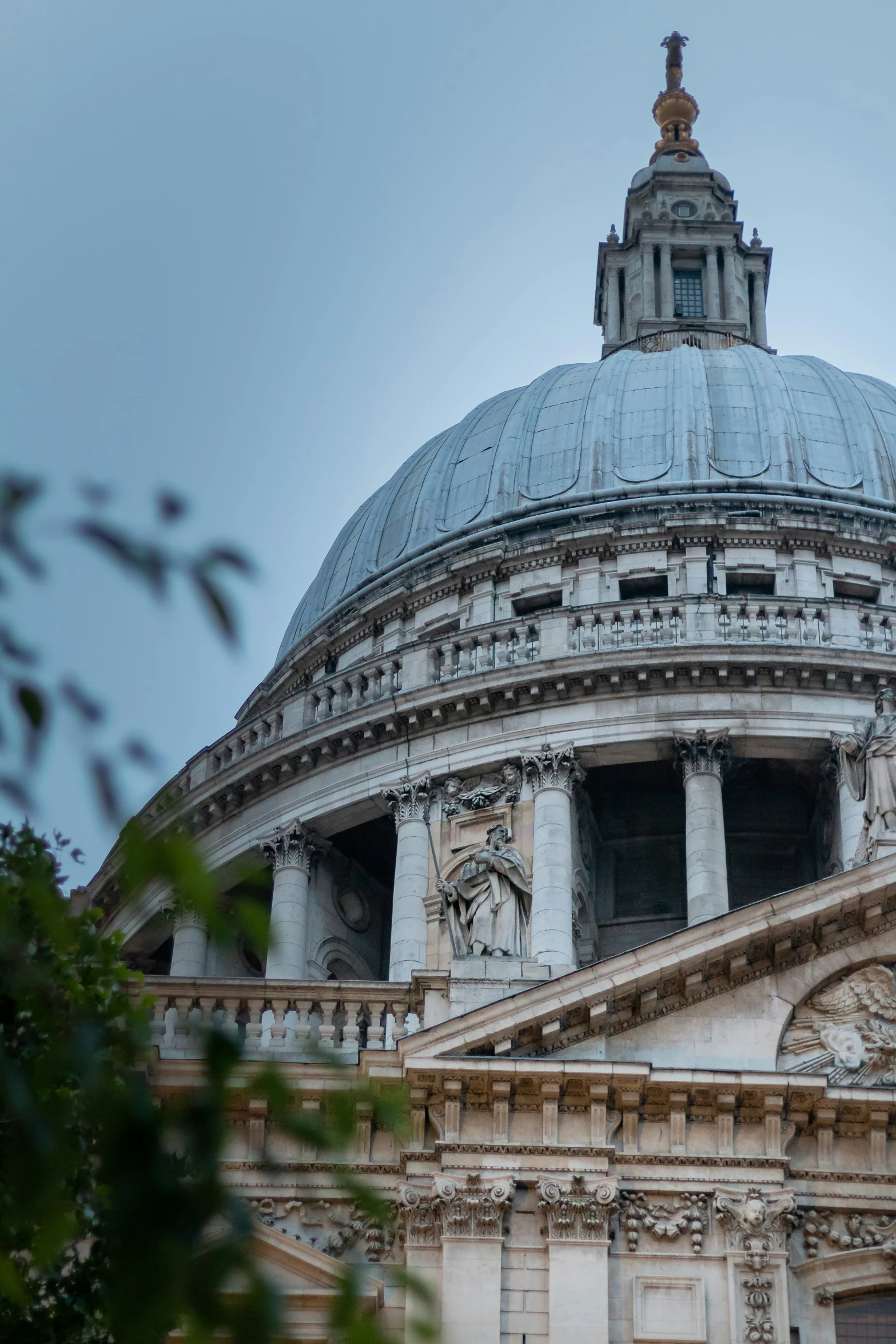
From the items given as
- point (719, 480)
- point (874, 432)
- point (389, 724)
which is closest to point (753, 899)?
point (389, 724)

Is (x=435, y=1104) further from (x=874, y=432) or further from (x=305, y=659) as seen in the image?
(x=874, y=432)

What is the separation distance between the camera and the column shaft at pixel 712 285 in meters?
58.2

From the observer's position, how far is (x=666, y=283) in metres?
59.3

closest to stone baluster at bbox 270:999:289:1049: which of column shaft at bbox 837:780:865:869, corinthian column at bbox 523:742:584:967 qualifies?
corinthian column at bbox 523:742:584:967

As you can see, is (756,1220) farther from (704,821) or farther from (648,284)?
(648,284)

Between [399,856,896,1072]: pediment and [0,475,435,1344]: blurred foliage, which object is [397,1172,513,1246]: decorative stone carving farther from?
[0,475,435,1344]: blurred foliage

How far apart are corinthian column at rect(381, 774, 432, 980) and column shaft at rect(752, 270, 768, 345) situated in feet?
76.2

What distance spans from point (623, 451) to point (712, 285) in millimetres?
13823

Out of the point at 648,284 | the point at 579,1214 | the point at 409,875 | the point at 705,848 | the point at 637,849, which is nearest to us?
the point at 579,1214

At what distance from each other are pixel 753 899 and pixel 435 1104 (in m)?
19.6

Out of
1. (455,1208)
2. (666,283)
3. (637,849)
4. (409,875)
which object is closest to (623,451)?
(637,849)

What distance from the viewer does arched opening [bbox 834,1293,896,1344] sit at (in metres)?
20.0

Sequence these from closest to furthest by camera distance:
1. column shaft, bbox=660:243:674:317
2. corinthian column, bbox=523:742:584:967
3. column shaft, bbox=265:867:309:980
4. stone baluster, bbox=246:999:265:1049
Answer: stone baluster, bbox=246:999:265:1049
corinthian column, bbox=523:742:584:967
column shaft, bbox=265:867:309:980
column shaft, bbox=660:243:674:317

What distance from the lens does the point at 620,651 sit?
3925 centimetres
